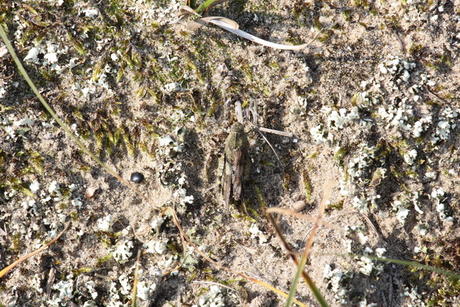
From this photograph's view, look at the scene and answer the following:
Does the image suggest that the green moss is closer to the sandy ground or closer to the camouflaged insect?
the sandy ground

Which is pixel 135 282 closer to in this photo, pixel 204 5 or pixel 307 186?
pixel 307 186

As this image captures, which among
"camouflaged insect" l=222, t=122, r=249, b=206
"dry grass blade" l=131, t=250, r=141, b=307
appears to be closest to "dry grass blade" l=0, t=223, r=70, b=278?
"dry grass blade" l=131, t=250, r=141, b=307

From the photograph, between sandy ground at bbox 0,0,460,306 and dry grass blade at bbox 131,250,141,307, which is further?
sandy ground at bbox 0,0,460,306

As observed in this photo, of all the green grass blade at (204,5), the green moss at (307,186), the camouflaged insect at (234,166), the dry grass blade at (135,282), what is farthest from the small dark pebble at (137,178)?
the green grass blade at (204,5)

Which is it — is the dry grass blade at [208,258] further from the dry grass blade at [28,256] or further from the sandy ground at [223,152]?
the dry grass blade at [28,256]

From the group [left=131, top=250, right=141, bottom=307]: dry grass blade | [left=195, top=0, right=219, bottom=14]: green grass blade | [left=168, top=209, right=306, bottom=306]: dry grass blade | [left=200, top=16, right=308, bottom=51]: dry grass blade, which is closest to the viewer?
[left=131, top=250, right=141, bottom=307]: dry grass blade

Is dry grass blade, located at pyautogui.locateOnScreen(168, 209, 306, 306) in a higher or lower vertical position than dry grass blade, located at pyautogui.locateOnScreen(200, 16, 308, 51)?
lower

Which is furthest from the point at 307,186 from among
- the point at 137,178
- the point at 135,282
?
the point at 135,282
